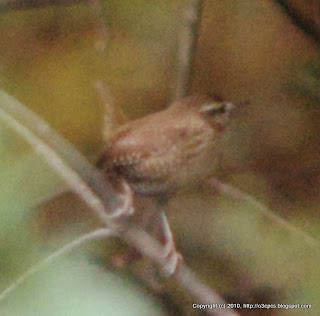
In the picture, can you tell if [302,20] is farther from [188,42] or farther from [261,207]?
[261,207]

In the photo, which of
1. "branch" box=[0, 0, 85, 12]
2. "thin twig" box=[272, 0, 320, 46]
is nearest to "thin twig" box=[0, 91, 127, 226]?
"branch" box=[0, 0, 85, 12]

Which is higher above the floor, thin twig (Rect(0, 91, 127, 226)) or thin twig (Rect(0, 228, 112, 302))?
thin twig (Rect(0, 91, 127, 226))

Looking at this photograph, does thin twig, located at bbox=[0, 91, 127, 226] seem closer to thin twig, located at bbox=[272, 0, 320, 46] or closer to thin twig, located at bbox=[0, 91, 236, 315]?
thin twig, located at bbox=[0, 91, 236, 315]

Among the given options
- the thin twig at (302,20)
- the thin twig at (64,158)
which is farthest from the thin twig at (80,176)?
the thin twig at (302,20)

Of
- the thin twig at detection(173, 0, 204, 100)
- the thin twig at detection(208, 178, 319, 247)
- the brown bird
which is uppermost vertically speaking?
the thin twig at detection(173, 0, 204, 100)

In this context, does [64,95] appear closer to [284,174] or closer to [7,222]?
[7,222]

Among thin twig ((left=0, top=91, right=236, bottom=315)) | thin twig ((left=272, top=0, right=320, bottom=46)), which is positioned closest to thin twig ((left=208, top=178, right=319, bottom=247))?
thin twig ((left=0, top=91, right=236, bottom=315))

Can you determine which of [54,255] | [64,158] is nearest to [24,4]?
[64,158]

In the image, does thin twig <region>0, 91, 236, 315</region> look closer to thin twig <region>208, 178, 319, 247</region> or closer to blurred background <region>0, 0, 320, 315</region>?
blurred background <region>0, 0, 320, 315</region>
